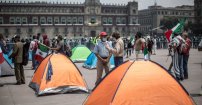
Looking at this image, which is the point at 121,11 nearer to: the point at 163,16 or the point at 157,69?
the point at 163,16

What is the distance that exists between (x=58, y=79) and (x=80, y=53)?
35.6 feet

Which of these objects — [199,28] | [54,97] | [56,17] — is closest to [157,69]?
[54,97]

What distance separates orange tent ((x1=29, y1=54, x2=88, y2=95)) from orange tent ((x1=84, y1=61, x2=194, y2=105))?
2.53 metres

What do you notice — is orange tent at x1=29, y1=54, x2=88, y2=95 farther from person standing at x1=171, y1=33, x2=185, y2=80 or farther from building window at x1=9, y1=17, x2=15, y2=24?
building window at x1=9, y1=17, x2=15, y2=24

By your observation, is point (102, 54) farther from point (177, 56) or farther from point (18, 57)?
point (18, 57)

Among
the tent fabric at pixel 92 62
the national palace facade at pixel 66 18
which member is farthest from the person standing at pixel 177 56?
the national palace facade at pixel 66 18

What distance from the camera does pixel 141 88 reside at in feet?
19.1

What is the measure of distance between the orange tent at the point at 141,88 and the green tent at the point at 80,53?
12956 mm

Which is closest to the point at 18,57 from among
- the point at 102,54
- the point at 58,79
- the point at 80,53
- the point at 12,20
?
the point at 58,79

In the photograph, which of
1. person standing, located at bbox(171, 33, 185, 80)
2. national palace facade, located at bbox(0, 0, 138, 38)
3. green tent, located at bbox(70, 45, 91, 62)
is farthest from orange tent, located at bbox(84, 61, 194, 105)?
national palace facade, located at bbox(0, 0, 138, 38)

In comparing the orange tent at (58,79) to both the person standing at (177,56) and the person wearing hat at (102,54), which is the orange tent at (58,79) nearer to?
the person wearing hat at (102,54)

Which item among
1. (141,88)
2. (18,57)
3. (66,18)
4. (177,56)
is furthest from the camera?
(66,18)

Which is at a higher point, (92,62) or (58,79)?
(58,79)

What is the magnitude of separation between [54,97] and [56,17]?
8583cm
